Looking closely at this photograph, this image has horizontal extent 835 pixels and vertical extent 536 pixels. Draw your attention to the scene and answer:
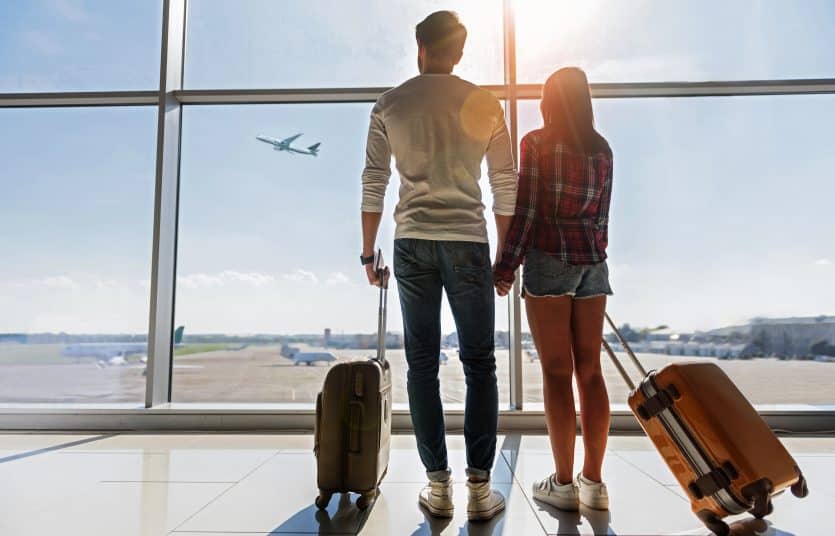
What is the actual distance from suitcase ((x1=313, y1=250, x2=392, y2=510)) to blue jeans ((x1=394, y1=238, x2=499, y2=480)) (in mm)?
126

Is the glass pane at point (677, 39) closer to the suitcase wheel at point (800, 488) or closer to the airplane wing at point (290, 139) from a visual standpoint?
the airplane wing at point (290, 139)

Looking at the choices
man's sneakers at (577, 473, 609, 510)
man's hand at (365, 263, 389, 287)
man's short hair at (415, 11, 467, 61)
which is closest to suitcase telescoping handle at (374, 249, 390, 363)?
man's hand at (365, 263, 389, 287)

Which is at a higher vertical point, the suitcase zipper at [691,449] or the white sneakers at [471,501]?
the suitcase zipper at [691,449]

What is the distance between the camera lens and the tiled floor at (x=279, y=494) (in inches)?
52.3

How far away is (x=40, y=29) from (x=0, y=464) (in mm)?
2612

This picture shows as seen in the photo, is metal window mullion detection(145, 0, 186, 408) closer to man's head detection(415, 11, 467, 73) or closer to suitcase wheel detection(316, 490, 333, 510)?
suitcase wheel detection(316, 490, 333, 510)

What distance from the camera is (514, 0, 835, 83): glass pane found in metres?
2.86

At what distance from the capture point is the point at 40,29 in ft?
10.2

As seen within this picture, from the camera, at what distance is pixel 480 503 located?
137cm

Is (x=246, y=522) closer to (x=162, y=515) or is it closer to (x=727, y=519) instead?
(x=162, y=515)

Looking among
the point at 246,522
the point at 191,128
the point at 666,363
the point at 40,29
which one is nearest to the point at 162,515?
the point at 246,522

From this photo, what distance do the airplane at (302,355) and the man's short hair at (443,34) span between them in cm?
177

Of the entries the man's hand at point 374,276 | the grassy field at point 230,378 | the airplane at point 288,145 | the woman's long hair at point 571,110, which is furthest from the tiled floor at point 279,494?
the airplane at point 288,145

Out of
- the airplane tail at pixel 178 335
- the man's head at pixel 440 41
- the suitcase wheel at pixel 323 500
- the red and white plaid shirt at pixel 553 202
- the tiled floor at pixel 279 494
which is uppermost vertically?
the man's head at pixel 440 41
